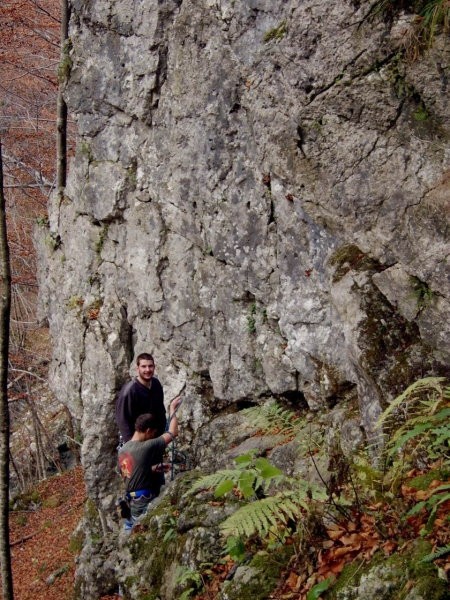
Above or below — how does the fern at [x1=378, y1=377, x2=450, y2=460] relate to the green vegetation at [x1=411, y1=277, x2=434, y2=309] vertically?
below

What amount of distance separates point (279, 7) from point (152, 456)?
234 inches

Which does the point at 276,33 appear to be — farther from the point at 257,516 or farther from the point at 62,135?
the point at 62,135

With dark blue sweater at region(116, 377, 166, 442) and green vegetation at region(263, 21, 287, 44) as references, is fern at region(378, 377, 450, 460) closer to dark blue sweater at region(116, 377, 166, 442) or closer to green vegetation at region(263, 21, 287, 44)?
dark blue sweater at region(116, 377, 166, 442)

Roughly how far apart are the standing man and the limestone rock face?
1173mm

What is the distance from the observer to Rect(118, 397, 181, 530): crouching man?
22.1ft

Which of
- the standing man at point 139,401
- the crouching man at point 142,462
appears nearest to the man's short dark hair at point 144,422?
the crouching man at point 142,462

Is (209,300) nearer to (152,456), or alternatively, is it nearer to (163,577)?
(152,456)

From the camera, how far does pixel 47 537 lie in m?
15.2

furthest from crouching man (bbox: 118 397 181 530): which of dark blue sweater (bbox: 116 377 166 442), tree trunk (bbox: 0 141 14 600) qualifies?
tree trunk (bbox: 0 141 14 600)

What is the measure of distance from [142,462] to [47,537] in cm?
1040

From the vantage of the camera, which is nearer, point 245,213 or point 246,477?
point 246,477

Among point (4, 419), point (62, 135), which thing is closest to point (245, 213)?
point (4, 419)

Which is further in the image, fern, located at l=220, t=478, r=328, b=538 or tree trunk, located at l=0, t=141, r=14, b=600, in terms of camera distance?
tree trunk, located at l=0, t=141, r=14, b=600

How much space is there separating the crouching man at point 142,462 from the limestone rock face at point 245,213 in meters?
1.61
